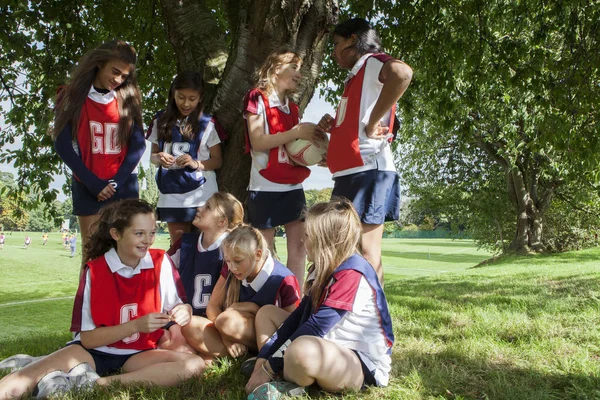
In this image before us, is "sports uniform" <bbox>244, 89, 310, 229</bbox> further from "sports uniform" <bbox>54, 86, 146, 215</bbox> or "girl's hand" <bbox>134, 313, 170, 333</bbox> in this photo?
"girl's hand" <bbox>134, 313, 170, 333</bbox>

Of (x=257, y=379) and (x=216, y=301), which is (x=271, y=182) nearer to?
(x=216, y=301)

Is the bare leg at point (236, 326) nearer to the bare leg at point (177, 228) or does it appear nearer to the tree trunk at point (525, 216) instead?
the bare leg at point (177, 228)

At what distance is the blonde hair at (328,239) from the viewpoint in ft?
9.13

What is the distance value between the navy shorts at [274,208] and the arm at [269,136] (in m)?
0.31


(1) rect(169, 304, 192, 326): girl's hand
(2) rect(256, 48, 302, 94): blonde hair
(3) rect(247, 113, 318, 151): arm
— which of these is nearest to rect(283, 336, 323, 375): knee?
(1) rect(169, 304, 192, 326): girl's hand

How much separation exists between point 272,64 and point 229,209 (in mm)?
993

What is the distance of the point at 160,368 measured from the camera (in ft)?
9.78

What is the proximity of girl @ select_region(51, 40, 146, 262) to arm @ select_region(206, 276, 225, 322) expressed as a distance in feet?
2.91

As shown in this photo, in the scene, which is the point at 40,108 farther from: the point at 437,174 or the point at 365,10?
the point at 437,174

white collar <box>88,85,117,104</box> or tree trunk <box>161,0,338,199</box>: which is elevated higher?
tree trunk <box>161,0,338,199</box>

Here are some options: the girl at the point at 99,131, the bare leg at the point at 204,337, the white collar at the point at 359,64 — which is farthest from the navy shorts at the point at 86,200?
the white collar at the point at 359,64

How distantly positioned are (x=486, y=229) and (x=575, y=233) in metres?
3.85

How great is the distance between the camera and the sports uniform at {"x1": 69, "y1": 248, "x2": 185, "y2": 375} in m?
3.05

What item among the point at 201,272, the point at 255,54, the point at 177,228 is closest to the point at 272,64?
the point at 255,54
